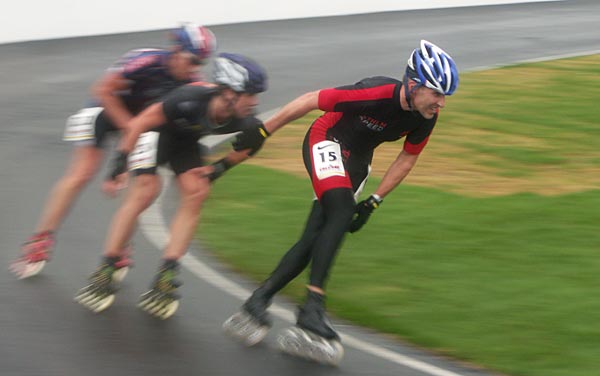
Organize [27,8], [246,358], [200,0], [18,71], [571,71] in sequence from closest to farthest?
[246,358]
[18,71]
[571,71]
[27,8]
[200,0]

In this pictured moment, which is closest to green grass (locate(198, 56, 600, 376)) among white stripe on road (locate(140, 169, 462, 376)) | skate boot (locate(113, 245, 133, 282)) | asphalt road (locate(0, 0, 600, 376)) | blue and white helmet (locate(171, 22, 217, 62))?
white stripe on road (locate(140, 169, 462, 376))

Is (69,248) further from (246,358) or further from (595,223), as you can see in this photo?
(595,223)

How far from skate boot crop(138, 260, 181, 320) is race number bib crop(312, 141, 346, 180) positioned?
113 centimetres

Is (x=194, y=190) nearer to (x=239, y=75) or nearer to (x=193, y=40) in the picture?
(x=239, y=75)

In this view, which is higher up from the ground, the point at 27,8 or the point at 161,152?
the point at 161,152

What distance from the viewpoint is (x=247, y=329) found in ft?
23.3

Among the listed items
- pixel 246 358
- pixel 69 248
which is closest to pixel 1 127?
pixel 69 248

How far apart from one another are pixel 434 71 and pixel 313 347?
73.1 inches

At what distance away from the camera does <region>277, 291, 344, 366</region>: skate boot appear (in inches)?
268

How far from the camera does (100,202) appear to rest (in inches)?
428

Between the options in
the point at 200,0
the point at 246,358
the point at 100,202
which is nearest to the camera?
the point at 246,358

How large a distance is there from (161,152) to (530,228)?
155 inches

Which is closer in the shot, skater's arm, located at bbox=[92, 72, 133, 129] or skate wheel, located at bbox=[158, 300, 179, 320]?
skate wheel, located at bbox=[158, 300, 179, 320]

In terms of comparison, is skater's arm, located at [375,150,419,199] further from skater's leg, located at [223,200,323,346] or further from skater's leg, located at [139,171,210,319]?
skater's leg, located at [139,171,210,319]
